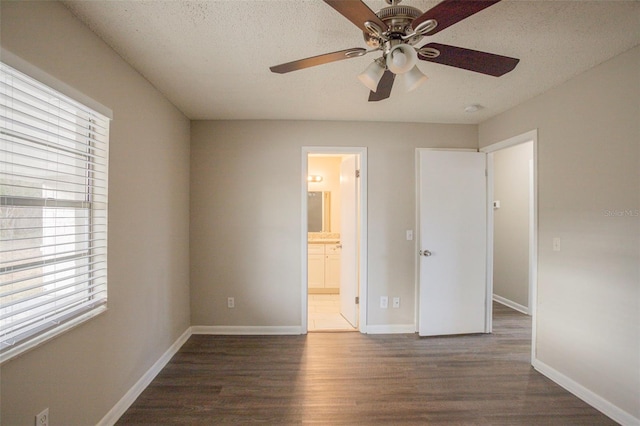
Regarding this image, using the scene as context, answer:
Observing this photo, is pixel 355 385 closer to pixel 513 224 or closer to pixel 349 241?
pixel 349 241

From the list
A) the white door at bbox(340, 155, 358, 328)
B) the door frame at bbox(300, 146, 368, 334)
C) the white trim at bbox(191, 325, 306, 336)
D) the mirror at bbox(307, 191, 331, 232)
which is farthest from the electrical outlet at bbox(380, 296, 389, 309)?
the mirror at bbox(307, 191, 331, 232)

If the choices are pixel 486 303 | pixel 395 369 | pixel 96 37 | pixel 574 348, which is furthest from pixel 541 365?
pixel 96 37

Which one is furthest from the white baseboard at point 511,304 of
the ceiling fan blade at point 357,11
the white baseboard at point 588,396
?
the ceiling fan blade at point 357,11

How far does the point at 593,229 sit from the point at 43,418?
345cm

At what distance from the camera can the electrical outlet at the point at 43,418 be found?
1333 millimetres

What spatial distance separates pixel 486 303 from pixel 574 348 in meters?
1.10

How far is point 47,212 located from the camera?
4.71ft

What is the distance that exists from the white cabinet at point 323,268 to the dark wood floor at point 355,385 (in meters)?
1.68

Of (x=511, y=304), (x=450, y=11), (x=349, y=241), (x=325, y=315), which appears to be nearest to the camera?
(x=450, y=11)

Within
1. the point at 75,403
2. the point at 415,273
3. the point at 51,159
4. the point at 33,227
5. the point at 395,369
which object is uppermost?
the point at 51,159

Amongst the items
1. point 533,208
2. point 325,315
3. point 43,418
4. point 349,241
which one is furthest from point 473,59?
point 325,315

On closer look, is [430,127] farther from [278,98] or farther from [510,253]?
[510,253]

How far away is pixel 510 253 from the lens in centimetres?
428

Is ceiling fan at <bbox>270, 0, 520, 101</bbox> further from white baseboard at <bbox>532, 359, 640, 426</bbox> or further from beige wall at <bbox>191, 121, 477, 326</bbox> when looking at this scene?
white baseboard at <bbox>532, 359, 640, 426</bbox>
